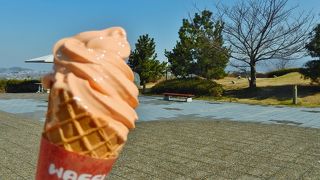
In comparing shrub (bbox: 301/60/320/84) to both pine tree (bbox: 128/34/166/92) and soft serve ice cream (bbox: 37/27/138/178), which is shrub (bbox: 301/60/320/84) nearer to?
pine tree (bbox: 128/34/166/92)

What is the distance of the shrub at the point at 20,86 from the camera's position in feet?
85.3

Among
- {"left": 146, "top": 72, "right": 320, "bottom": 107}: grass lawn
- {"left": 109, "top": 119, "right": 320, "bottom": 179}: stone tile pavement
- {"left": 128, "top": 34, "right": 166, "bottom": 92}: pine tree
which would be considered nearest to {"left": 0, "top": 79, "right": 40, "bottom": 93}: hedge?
{"left": 128, "top": 34, "right": 166, "bottom": 92}: pine tree

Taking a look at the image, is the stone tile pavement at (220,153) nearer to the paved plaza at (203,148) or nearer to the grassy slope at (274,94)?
the paved plaza at (203,148)

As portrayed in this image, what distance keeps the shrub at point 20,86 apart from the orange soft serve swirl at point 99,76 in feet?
83.4

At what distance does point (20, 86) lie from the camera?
26359mm

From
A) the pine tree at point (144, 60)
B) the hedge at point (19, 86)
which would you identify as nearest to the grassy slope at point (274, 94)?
the pine tree at point (144, 60)

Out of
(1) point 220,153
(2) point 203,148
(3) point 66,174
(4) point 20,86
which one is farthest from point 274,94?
(3) point 66,174

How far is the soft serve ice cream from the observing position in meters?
1.92

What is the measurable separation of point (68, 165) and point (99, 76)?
20.1 inches

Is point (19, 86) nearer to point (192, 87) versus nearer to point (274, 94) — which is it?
point (192, 87)

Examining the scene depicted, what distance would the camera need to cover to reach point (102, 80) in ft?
6.76

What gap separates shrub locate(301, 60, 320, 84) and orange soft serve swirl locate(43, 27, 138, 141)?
63.5 feet

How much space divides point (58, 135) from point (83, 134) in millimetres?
138

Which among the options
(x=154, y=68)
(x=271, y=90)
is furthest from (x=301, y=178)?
(x=154, y=68)
